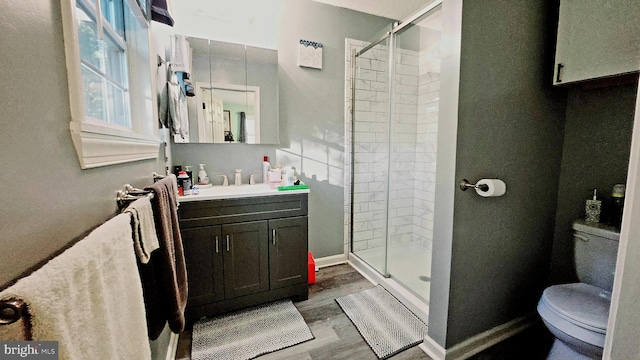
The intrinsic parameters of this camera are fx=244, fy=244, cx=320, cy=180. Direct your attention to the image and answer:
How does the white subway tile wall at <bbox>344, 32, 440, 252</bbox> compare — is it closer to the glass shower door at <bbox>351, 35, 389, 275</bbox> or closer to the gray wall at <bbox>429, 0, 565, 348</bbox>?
the glass shower door at <bbox>351, 35, 389, 275</bbox>

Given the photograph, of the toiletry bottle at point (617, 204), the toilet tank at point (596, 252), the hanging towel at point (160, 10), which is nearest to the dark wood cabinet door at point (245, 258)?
the hanging towel at point (160, 10)

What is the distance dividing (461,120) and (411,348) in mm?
1441

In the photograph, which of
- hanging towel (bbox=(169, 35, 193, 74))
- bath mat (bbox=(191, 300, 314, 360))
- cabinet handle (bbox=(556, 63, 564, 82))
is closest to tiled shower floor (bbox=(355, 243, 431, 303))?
bath mat (bbox=(191, 300, 314, 360))

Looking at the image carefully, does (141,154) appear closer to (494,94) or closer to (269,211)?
(269,211)

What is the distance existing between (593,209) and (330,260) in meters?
2.08

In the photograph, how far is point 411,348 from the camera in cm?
157

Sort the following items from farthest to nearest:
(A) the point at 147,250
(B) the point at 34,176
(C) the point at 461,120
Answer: (C) the point at 461,120 → (A) the point at 147,250 → (B) the point at 34,176

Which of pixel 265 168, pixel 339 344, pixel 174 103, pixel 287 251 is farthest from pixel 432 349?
pixel 174 103

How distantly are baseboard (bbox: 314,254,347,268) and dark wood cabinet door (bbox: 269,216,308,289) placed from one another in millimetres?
589

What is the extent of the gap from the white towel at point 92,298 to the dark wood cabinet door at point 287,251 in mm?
1243

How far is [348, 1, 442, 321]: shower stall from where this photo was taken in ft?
8.04

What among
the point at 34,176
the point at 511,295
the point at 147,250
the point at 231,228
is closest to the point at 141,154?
the point at 147,250

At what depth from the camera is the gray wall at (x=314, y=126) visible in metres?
2.23

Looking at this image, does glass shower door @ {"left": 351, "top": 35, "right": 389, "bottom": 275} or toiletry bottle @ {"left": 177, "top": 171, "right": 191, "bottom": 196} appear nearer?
toiletry bottle @ {"left": 177, "top": 171, "right": 191, "bottom": 196}
